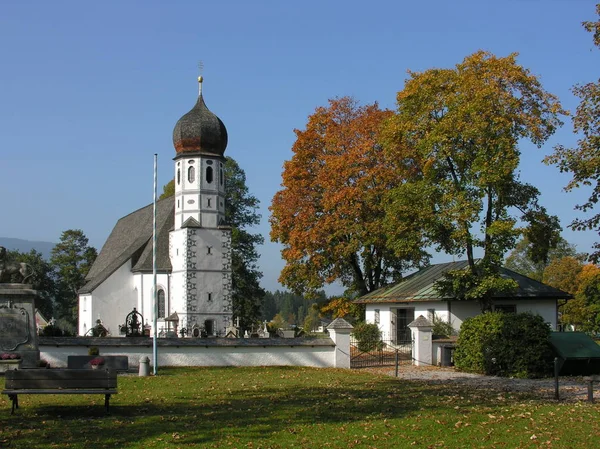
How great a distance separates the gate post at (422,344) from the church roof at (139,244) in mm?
25439

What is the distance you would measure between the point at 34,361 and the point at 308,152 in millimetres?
23807

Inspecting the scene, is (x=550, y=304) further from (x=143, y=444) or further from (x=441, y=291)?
(x=143, y=444)

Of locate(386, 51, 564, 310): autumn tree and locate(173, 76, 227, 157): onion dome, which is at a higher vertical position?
locate(173, 76, 227, 157): onion dome

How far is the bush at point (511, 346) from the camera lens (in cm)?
2162

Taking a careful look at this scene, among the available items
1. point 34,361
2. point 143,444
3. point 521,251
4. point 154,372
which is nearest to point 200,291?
point 154,372

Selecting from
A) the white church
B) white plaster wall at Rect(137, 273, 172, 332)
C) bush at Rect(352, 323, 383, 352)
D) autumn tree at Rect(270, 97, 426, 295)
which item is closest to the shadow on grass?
bush at Rect(352, 323, 383, 352)

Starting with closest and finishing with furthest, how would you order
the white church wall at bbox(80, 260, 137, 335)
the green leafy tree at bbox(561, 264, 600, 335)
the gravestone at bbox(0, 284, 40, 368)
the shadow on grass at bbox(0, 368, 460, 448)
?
the shadow on grass at bbox(0, 368, 460, 448) < the gravestone at bbox(0, 284, 40, 368) < the green leafy tree at bbox(561, 264, 600, 335) < the white church wall at bbox(80, 260, 137, 335)

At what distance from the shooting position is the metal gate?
1085 inches

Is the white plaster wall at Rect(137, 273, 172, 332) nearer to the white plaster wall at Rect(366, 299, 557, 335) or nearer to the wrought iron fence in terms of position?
the wrought iron fence

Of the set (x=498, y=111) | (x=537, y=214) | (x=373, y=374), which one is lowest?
(x=373, y=374)

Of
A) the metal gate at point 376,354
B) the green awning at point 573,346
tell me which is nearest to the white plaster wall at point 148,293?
the metal gate at point 376,354

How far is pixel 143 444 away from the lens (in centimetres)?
999

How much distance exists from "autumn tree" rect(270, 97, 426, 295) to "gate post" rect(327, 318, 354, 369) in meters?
11.2

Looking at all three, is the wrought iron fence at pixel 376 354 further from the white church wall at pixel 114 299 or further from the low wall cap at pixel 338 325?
the white church wall at pixel 114 299
